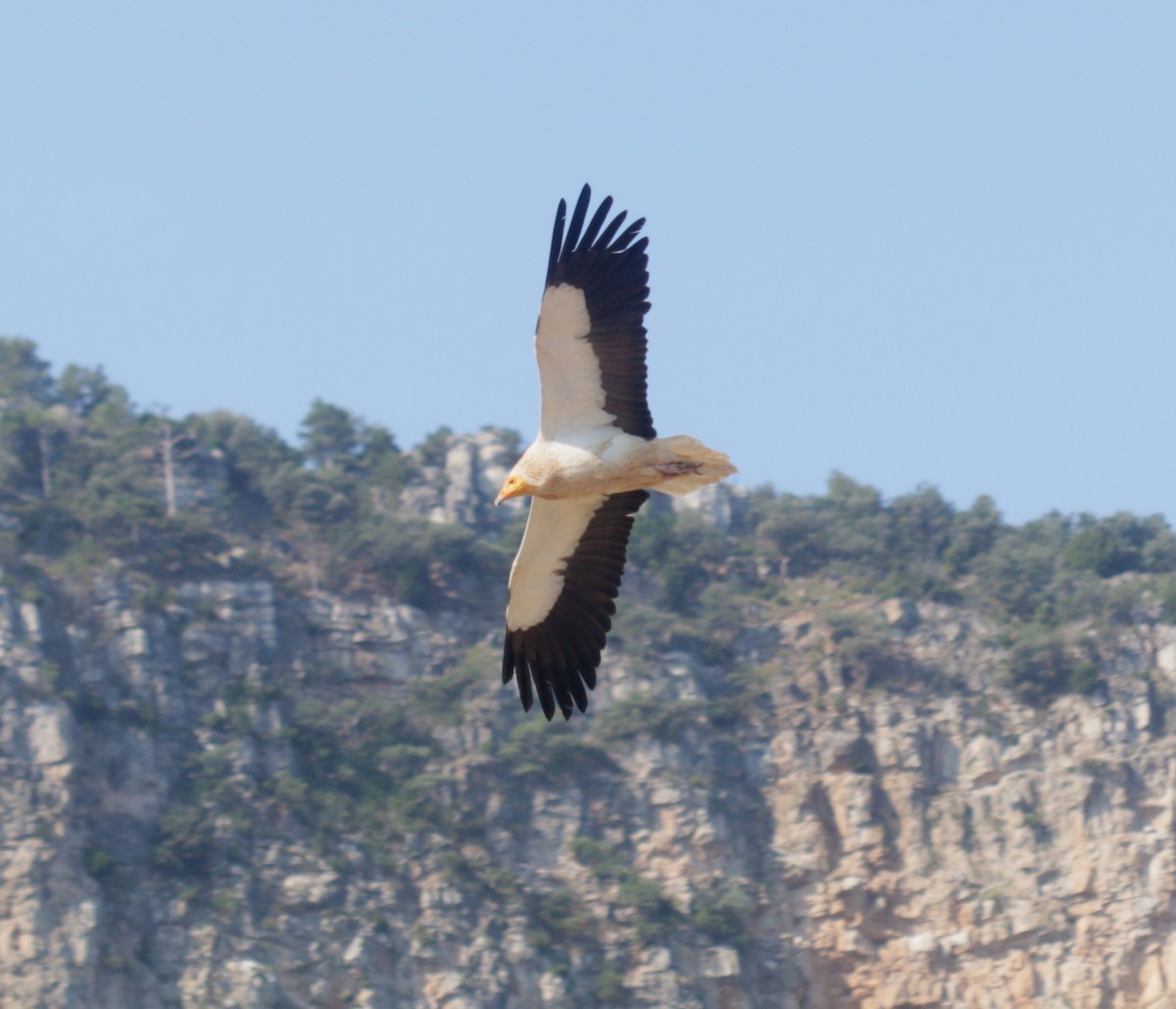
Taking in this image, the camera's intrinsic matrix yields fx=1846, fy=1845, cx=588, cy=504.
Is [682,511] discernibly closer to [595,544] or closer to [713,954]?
[713,954]

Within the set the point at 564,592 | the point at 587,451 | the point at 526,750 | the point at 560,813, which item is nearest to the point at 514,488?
the point at 587,451

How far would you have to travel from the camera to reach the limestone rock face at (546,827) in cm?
3747

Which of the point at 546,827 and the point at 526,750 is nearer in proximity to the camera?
the point at 546,827

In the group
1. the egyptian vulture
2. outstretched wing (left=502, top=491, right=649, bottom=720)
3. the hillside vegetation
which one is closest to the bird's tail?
the egyptian vulture

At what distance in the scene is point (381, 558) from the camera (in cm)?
4981

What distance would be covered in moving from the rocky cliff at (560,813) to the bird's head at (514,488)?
24.6 meters

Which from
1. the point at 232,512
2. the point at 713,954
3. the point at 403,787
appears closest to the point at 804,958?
the point at 713,954

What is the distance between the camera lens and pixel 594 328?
13.1 meters

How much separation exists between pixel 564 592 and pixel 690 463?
1.87 m

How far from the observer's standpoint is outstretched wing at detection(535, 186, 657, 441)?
13023 millimetres

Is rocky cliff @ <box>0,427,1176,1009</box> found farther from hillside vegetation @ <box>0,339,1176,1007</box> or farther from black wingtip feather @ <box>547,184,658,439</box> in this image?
black wingtip feather @ <box>547,184,658,439</box>

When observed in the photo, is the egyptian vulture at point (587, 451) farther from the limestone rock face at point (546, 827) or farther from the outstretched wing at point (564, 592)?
the limestone rock face at point (546, 827)

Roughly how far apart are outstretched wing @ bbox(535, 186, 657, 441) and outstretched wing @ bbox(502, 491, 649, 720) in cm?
97

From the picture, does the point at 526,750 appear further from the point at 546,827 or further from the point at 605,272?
the point at 605,272
